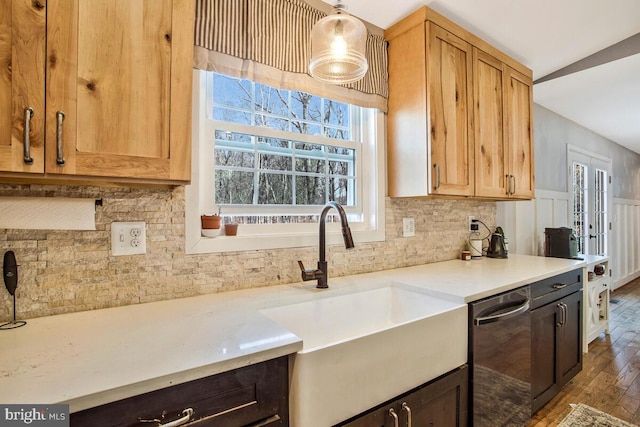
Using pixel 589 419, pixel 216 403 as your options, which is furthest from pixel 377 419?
pixel 589 419

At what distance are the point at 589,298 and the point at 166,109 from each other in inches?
146

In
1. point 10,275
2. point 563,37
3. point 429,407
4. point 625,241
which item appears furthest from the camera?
point 625,241

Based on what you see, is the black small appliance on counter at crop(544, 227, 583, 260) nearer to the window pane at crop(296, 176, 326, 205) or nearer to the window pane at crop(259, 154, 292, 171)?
the window pane at crop(296, 176, 326, 205)

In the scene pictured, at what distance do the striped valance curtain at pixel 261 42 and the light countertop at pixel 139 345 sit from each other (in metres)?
1.00

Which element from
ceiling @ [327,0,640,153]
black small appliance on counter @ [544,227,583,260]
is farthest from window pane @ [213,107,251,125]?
black small appliance on counter @ [544,227,583,260]

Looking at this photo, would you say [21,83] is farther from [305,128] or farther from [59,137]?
[305,128]

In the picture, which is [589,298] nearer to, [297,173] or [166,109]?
[297,173]

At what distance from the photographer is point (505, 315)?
1.56 m

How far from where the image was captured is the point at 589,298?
296cm

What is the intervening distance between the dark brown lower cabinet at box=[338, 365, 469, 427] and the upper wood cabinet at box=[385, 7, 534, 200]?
0.97 m

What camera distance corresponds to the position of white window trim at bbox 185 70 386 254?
139 cm

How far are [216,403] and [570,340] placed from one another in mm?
2375

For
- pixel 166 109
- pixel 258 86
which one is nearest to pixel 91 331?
pixel 166 109

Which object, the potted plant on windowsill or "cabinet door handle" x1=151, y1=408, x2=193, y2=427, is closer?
"cabinet door handle" x1=151, y1=408, x2=193, y2=427
